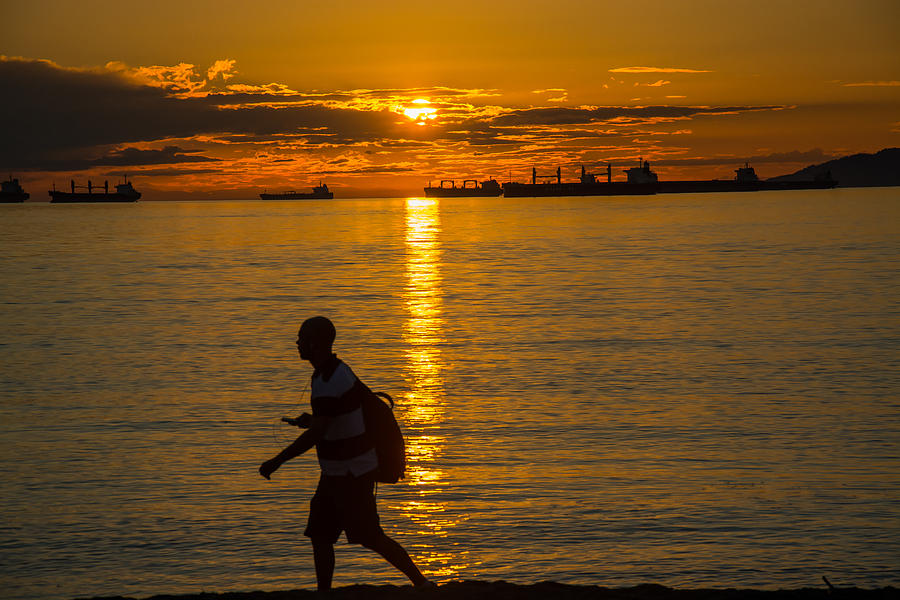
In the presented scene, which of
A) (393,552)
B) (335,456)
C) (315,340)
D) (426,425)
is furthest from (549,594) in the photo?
(426,425)

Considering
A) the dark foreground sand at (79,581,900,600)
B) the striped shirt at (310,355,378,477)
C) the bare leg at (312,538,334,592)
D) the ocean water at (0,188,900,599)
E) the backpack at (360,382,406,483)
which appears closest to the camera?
the striped shirt at (310,355,378,477)

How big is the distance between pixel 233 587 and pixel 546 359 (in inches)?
519

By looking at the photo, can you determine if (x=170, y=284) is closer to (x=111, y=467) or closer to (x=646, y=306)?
(x=646, y=306)

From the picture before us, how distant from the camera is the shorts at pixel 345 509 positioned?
622 centimetres

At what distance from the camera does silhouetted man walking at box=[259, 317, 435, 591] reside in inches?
234

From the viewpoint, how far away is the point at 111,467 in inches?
475

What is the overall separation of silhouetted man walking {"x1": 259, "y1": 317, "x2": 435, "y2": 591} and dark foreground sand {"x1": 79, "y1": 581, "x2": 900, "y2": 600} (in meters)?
0.21

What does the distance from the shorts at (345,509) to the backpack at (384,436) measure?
0.14 metres

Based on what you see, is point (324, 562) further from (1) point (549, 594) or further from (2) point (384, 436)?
(1) point (549, 594)

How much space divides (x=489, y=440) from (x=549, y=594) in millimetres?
6755

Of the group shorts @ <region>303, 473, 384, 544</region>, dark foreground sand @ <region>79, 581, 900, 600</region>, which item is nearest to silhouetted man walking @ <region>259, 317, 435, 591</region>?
shorts @ <region>303, 473, 384, 544</region>

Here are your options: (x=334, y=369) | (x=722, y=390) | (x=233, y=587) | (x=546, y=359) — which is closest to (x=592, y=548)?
(x=233, y=587)

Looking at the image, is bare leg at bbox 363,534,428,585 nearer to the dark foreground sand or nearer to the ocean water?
the dark foreground sand

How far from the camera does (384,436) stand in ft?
20.3
